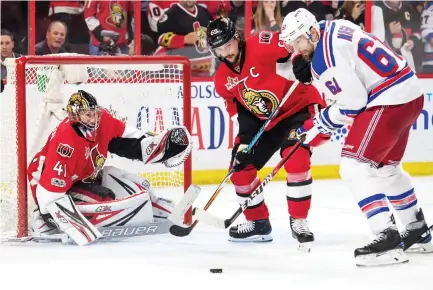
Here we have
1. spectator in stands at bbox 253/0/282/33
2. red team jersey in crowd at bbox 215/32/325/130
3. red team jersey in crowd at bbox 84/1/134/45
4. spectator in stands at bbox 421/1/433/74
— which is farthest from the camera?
spectator in stands at bbox 421/1/433/74

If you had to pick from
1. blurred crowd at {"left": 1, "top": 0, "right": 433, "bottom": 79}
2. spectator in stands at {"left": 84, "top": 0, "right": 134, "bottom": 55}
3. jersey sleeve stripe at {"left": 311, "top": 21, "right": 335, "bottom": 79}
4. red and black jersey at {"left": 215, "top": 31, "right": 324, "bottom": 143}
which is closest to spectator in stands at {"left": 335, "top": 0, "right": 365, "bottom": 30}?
blurred crowd at {"left": 1, "top": 0, "right": 433, "bottom": 79}

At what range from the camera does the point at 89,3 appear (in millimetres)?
6793

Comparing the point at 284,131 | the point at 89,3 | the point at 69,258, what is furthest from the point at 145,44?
the point at 69,258

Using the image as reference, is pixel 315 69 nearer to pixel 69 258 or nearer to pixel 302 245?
pixel 302 245

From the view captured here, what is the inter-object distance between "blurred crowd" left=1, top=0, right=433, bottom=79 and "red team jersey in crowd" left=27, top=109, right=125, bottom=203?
5.26 ft

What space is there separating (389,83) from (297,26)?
41 centimetres

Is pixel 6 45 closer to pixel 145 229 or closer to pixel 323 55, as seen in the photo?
pixel 145 229

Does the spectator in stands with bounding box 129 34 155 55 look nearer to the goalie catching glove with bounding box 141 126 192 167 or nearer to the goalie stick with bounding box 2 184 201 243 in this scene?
the goalie catching glove with bounding box 141 126 192 167

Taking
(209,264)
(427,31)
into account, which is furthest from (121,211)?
(427,31)

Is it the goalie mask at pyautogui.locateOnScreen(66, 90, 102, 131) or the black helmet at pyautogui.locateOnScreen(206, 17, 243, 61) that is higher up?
the black helmet at pyautogui.locateOnScreen(206, 17, 243, 61)

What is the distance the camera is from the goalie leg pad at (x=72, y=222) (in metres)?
4.82

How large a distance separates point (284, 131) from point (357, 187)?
76 cm

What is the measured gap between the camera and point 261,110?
16.0ft

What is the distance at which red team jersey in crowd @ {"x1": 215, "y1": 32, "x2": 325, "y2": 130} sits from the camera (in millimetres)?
4805
